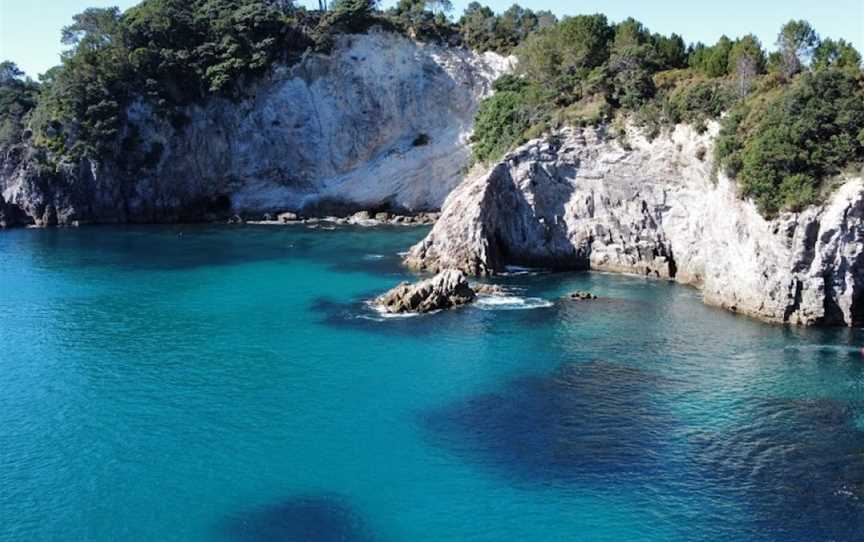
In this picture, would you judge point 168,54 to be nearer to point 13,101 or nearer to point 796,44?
point 13,101

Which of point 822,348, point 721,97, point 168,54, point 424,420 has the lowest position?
point 424,420

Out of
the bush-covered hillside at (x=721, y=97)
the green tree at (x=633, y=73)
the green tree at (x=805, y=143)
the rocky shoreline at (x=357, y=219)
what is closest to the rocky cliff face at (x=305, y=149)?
the rocky shoreline at (x=357, y=219)

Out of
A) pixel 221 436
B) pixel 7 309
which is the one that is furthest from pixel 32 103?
pixel 221 436

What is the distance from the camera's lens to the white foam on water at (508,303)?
184 feet

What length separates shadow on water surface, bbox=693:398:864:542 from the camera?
90.5 feet

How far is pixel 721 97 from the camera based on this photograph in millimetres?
A: 62031

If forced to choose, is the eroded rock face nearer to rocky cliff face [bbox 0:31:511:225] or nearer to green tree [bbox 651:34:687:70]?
green tree [bbox 651:34:687:70]

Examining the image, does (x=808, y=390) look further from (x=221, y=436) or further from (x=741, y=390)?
(x=221, y=436)

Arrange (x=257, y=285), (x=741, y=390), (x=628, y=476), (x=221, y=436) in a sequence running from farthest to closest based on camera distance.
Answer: (x=257, y=285) → (x=741, y=390) → (x=221, y=436) → (x=628, y=476)

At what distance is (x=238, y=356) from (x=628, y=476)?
79.6 ft

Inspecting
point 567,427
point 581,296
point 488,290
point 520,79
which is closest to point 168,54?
point 520,79

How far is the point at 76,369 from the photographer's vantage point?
4456 centimetres

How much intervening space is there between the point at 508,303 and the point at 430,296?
226 inches

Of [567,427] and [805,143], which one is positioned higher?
[805,143]
